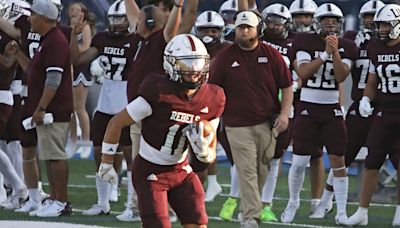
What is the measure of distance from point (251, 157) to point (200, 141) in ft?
8.79

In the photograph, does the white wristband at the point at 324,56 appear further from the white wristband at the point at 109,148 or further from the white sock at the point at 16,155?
the white wristband at the point at 109,148

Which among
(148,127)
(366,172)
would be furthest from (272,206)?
(148,127)

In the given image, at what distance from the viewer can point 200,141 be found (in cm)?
793

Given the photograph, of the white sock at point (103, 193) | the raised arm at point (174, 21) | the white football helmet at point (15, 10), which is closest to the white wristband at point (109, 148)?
the raised arm at point (174, 21)

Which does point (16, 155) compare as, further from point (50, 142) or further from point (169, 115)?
point (169, 115)

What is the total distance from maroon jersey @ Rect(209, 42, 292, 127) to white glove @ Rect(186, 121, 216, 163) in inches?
104

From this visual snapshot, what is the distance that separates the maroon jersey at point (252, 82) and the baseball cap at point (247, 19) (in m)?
0.24

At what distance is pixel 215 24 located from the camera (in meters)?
12.7

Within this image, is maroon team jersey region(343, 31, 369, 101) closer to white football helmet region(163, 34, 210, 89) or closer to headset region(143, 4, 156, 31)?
headset region(143, 4, 156, 31)

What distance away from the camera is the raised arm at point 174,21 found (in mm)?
9461

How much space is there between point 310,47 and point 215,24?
136 cm

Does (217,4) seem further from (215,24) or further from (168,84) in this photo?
(168,84)

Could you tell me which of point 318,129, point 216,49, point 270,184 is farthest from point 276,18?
point 270,184

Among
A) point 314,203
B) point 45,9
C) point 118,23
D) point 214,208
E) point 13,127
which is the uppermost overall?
point 45,9
